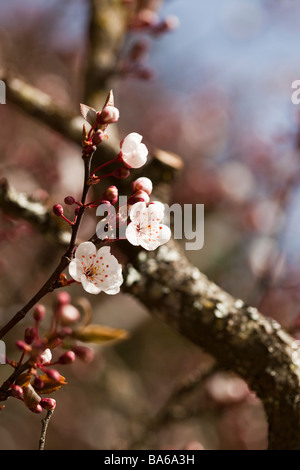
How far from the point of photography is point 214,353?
1.30 metres

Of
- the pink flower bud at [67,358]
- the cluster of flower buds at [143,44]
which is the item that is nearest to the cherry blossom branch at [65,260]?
the pink flower bud at [67,358]

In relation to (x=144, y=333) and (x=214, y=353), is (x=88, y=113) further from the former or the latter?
(x=144, y=333)

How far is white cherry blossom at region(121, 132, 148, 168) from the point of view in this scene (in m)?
0.90

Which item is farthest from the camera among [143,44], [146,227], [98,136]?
[143,44]

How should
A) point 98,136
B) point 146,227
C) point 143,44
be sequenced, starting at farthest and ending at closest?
point 143,44 → point 146,227 → point 98,136

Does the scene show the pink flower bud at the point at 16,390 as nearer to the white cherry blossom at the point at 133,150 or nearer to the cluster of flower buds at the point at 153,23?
the white cherry blossom at the point at 133,150

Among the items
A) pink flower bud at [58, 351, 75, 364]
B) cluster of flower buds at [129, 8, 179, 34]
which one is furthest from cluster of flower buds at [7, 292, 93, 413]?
cluster of flower buds at [129, 8, 179, 34]

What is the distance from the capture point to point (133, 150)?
907mm

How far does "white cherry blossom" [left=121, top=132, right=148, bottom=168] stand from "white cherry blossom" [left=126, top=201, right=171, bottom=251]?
0.29ft

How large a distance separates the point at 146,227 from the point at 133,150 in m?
0.16

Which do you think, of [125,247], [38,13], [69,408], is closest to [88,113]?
[125,247]

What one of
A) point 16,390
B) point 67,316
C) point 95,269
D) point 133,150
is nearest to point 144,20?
point 133,150

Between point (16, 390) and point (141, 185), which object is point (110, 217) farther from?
point (16, 390)

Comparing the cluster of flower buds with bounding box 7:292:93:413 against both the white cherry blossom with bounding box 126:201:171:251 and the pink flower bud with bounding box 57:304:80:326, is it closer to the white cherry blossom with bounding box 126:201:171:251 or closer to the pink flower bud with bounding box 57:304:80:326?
the pink flower bud with bounding box 57:304:80:326
